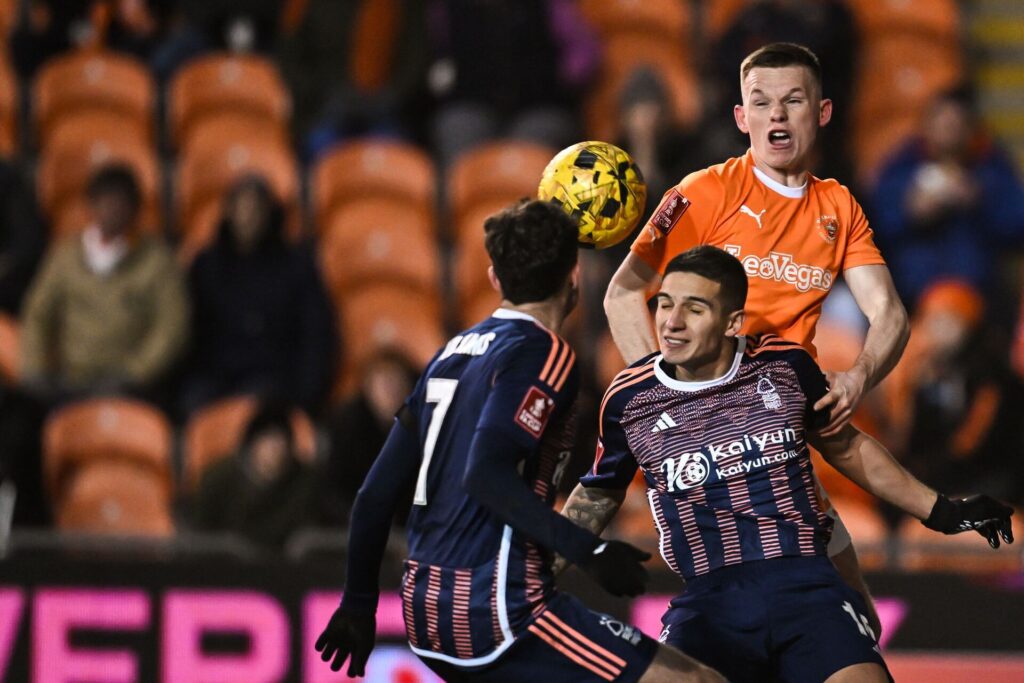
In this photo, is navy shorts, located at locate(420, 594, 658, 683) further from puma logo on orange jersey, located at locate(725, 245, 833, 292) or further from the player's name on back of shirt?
puma logo on orange jersey, located at locate(725, 245, 833, 292)

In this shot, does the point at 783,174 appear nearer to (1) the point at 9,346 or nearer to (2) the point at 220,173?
(1) the point at 9,346

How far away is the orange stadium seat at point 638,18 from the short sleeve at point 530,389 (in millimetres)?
7217

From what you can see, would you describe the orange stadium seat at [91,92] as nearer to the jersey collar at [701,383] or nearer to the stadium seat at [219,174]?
the stadium seat at [219,174]

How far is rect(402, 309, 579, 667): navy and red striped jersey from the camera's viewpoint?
4461mm

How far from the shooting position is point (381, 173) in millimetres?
10383

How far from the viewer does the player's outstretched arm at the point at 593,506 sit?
16.6 feet

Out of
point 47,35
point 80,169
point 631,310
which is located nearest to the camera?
point 631,310

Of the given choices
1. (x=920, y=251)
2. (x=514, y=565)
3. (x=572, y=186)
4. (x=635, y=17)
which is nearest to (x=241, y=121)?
(x=635, y=17)

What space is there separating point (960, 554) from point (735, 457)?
120 inches

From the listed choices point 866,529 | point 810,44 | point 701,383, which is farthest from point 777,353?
point 810,44

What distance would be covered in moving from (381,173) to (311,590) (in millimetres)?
3762

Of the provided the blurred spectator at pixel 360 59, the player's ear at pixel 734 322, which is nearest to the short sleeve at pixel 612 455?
the player's ear at pixel 734 322

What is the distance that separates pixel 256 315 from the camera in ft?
30.8

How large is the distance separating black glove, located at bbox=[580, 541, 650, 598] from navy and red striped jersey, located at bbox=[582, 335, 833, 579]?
23.9 inches
